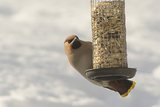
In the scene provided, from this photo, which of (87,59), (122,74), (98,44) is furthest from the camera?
(87,59)

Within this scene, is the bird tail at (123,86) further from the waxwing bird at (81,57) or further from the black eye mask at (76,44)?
the black eye mask at (76,44)

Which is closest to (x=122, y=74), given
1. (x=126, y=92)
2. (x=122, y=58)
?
(x=122, y=58)

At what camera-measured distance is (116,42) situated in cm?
489

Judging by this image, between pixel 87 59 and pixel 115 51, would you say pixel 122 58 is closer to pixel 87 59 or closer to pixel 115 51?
pixel 115 51

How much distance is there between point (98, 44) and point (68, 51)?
672mm

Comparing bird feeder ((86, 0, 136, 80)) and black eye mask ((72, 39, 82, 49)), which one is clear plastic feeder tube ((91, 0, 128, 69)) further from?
black eye mask ((72, 39, 82, 49))

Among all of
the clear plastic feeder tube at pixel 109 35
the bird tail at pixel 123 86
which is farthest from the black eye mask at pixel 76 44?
the bird tail at pixel 123 86

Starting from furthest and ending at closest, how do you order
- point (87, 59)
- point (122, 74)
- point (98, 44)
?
point (87, 59) → point (98, 44) → point (122, 74)

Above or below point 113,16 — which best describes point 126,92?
below

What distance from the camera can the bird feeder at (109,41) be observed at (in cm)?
485

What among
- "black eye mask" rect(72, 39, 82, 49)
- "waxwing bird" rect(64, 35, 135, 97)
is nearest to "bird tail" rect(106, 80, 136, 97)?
"waxwing bird" rect(64, 35, 135, 97)

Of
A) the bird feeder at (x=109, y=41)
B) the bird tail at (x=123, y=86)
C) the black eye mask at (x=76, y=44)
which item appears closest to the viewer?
the bird feeder at (x=109, y=41)

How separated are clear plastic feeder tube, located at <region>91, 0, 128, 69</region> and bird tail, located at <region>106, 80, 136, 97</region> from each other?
0.36 meters

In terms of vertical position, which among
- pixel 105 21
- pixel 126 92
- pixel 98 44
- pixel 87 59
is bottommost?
pixel 126 92
